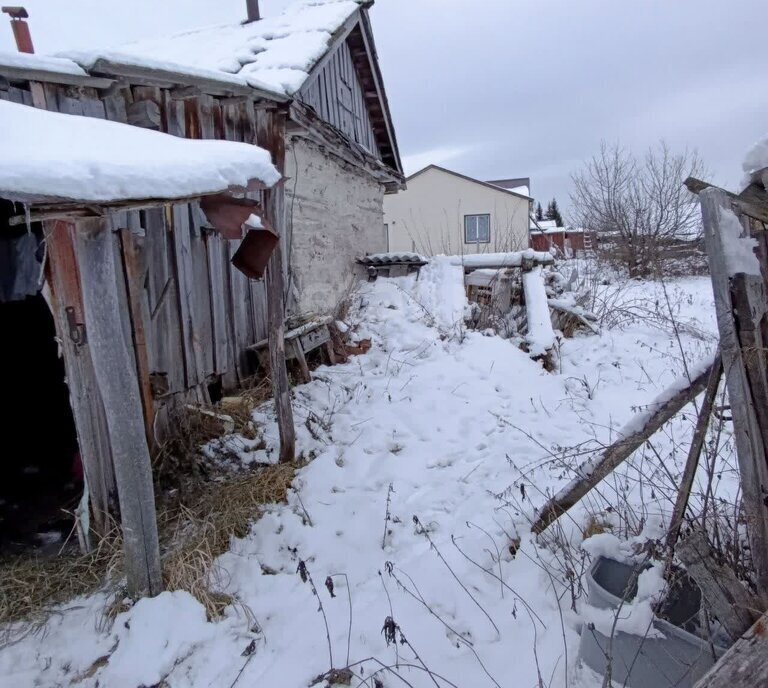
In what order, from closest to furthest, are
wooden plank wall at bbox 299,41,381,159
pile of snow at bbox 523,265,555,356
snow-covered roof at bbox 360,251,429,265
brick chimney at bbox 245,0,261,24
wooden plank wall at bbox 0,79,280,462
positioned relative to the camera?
wooden plank wall at bbox 0,79,280,462, pile of snow at bbox 523,265,555,356, wooden plank wall at bbox 299,41,381,159, brick chimney at bbox 245,0,261,24, snow-covered roof at bbox 360,251,429,265

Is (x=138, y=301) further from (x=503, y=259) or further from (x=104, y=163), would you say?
(x=503, y=259)

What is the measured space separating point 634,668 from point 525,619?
0.59 m

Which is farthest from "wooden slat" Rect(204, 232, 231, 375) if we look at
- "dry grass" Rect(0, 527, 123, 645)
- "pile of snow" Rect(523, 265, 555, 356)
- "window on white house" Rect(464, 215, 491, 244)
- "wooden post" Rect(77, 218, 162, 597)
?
"window on white house" Rect(464, 215, 491, 244)

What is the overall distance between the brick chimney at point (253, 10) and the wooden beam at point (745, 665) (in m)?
9.38

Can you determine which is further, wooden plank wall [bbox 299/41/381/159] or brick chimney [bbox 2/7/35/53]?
wooden plank wall [bbox 299/41/381/159]

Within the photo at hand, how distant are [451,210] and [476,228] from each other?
1565 millimetres

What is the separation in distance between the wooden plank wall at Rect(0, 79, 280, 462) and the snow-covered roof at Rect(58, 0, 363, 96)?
449mm

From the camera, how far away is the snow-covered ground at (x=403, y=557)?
2443 millimetres

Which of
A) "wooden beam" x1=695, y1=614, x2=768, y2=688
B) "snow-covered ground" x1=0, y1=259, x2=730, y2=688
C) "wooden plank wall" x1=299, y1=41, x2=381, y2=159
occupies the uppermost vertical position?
"wooden plank wall" x1=299, y1=41, x2=381, y2=159

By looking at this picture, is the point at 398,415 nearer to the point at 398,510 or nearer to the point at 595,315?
the point at 398,510

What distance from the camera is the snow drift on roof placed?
9.23 ft

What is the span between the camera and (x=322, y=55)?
6301 mm

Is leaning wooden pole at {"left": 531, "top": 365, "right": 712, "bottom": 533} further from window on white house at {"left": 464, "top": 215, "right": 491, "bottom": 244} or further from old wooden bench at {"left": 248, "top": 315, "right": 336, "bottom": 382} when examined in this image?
window on white house at {"left": 464, "top": 215, "right": 491, "bottom": 244}

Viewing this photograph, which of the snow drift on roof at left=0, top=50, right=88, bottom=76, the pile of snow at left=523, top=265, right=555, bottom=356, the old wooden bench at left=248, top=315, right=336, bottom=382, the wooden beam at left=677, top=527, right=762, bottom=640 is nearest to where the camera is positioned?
the wooden beam at left=677, top=527, right=762, bottom=640
